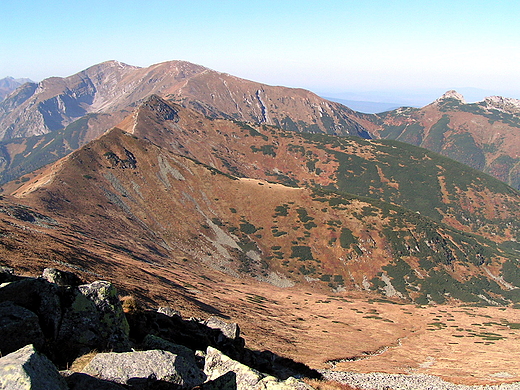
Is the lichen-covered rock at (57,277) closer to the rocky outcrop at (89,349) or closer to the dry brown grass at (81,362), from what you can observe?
the rocky outcrop at (89,349)

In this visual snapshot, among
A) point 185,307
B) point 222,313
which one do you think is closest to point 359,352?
point 222,313

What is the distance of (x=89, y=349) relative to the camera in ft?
53.7

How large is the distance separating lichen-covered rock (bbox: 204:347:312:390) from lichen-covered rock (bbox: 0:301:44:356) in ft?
27.2

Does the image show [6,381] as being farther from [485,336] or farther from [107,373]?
[485,336]

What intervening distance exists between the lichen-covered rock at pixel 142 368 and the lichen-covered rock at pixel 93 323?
9.02ft

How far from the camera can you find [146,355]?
14.7 meters

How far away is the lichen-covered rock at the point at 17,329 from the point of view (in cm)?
1338

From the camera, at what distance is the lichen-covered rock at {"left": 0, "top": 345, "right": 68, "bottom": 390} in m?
9.34

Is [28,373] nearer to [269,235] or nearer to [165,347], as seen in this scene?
[165,347]

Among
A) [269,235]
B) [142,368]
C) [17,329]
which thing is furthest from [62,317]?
[269,235]

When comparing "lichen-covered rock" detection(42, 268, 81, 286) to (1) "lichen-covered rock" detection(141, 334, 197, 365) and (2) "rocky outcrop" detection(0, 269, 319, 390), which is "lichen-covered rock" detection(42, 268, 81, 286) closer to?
(2) "rocky outcrop" detection(0, 269, 319, 390)

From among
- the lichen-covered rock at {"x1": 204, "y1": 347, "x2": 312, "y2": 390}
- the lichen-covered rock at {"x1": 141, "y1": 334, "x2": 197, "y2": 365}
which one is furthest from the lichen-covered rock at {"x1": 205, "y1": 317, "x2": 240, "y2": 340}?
the lichen-covered rock at {"x1": 204, "y1": 347, "x2": 312, "y2": 390}

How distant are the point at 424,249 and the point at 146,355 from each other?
197710mm

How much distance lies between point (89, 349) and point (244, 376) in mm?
8058
